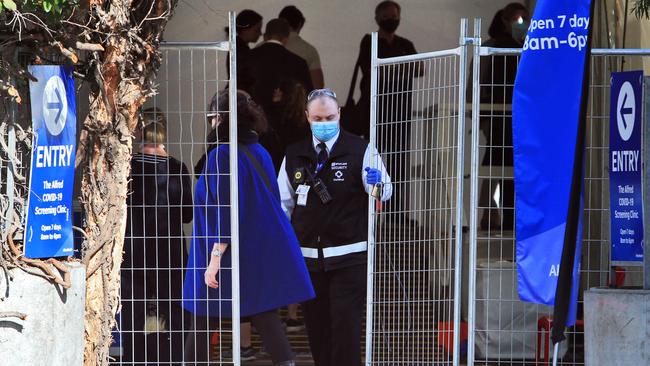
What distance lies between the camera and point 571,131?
5949 millimetres

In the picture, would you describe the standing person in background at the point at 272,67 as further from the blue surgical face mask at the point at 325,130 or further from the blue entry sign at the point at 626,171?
the blue entry sign at the point at 626,171

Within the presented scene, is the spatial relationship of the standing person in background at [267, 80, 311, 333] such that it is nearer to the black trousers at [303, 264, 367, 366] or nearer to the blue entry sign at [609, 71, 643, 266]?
the black trousers at [303, 264, 367, 366]

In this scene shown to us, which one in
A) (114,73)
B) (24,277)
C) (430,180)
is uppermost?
(114,73)

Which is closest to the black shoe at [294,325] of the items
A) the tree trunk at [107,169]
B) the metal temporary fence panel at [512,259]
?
the metal temporary fence panel at [512,259]

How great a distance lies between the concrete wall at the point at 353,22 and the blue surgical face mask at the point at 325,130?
3.10 m

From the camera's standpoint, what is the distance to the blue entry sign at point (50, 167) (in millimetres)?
5934

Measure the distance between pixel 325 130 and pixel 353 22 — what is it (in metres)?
3.30

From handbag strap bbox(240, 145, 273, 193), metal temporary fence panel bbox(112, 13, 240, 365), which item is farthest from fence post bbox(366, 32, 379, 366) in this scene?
metal temporary fence panel bbox(112, 13, 240, 365)

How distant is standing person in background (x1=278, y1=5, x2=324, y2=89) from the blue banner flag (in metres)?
4.84

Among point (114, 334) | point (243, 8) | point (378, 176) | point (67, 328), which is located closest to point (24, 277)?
point (67, 328)

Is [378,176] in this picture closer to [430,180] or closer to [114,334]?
[430,180]

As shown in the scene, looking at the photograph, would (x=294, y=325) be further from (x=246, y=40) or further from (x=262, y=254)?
(x=246, y=40)

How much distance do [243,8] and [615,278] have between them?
5142mm

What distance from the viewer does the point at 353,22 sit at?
10820 millimetres
